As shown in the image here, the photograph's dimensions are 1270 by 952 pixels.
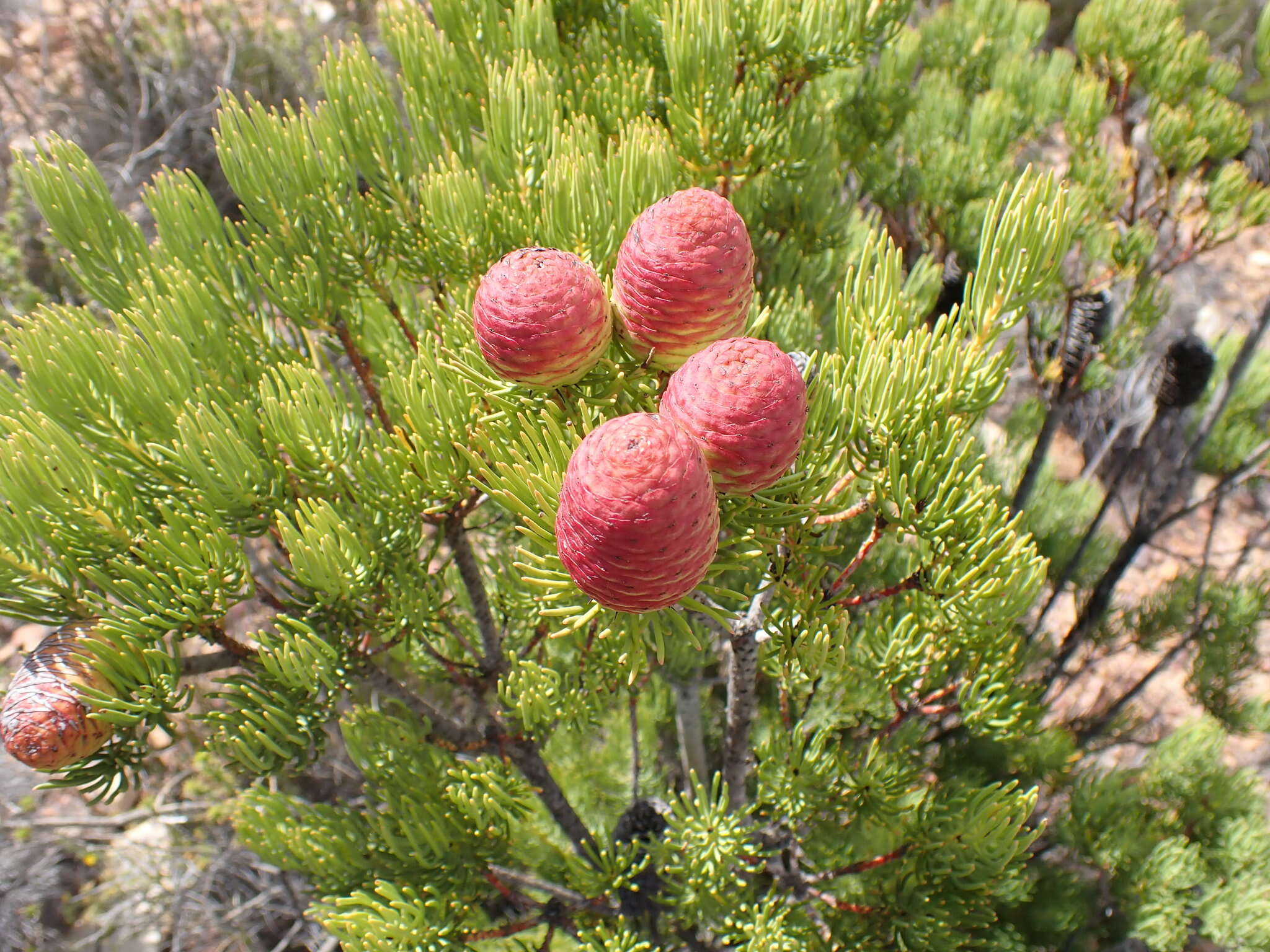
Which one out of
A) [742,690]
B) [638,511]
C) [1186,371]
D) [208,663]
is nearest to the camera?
[638,511]

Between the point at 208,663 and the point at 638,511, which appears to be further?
the point at 208,663

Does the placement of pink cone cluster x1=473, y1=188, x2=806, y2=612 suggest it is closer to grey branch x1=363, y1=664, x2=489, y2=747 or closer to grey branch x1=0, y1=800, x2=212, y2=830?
grey branch x1=363, y1=664, x2=489, y2=747

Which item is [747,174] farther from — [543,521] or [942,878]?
→ [942,878]

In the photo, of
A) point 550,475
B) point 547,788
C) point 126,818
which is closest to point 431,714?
point 547,788

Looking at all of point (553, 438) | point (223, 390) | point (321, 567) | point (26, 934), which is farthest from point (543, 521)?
point (26, 934)

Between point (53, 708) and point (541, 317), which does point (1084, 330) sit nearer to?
point (541, 317)

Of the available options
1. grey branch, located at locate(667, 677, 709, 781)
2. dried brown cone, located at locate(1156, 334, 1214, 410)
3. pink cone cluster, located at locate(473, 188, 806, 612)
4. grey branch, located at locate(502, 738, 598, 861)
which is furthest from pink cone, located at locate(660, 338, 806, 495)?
dried brown cone, located at locate(1156, 334, 1214, 410)

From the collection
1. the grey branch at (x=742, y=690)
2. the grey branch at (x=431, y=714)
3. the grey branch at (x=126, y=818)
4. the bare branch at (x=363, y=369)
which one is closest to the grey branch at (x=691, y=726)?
the grey branch at (x=742, y=690)
